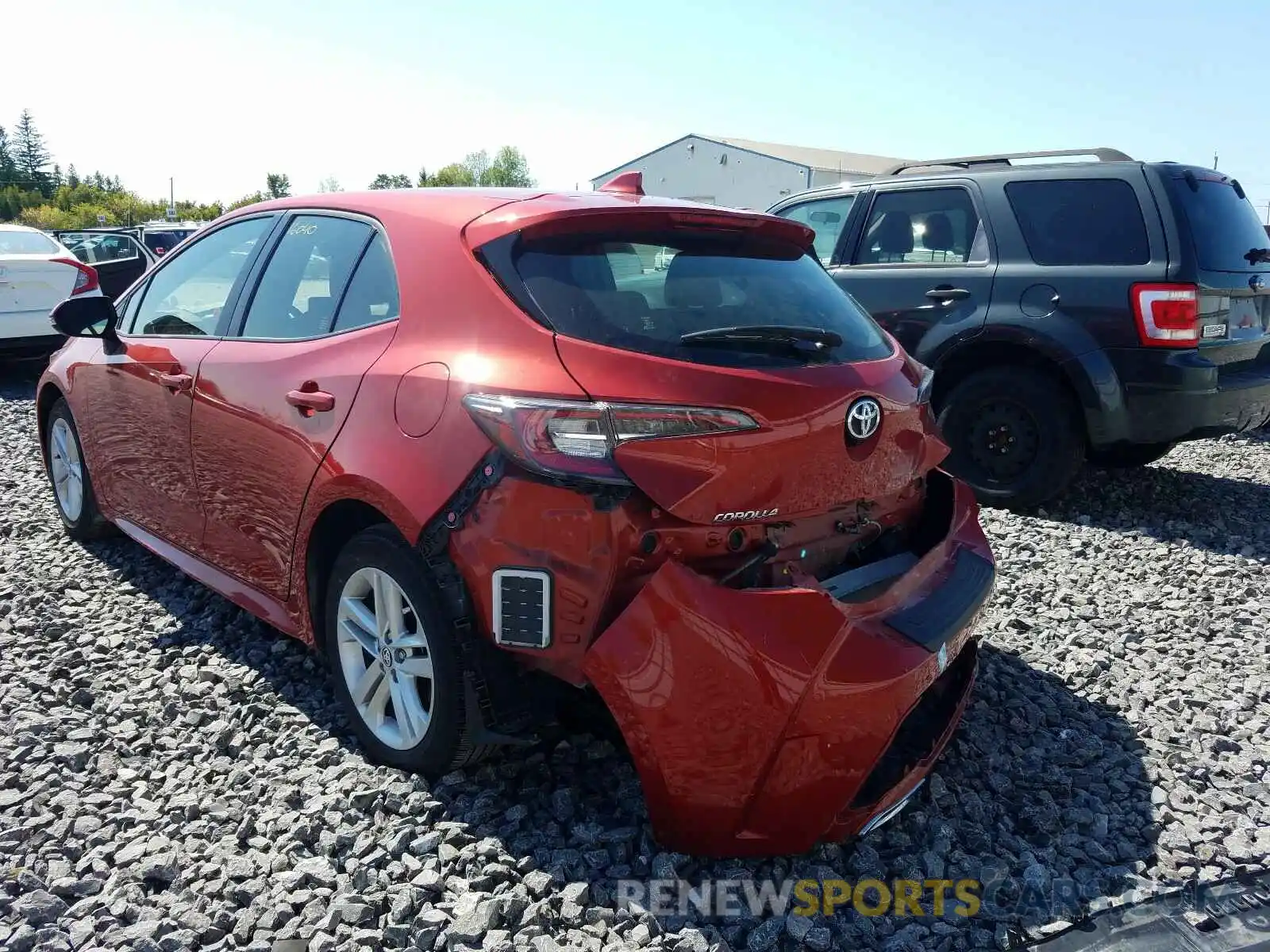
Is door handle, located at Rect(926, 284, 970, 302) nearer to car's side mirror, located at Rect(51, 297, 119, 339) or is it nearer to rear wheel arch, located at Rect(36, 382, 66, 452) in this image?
car's side mirror, located at Rect(51, 297, 119, 339)

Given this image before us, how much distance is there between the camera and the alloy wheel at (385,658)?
106 inches

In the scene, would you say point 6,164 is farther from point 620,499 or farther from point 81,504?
point 620,499

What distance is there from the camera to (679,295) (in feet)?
8.57

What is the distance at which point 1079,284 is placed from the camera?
546 cm

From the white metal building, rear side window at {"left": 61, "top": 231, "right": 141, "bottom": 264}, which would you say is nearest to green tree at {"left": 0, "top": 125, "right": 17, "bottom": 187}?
the white metal building

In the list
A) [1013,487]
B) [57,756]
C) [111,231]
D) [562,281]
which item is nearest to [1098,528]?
[1013,487]

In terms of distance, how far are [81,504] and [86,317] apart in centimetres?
124

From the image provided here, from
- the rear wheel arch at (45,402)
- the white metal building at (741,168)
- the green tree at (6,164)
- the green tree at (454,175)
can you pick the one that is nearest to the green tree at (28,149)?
the green tree at (6,164)

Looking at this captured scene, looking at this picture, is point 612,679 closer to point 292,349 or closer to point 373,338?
point 373,338

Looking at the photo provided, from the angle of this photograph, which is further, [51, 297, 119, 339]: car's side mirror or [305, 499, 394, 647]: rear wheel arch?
[51, 297, 119, 339]: car's side mirror

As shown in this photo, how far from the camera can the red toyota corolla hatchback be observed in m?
2.21

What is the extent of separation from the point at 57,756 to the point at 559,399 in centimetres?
201

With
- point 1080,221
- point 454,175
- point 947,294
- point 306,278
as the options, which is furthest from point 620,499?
point 454,175

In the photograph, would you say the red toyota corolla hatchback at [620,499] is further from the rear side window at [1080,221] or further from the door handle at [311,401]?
the rear side window at [1080,221]
